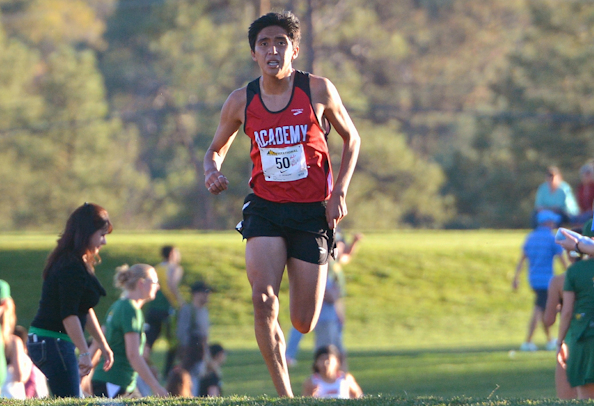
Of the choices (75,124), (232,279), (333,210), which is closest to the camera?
(333,210)

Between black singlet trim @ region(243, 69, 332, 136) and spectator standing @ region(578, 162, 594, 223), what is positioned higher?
black singlet trim @ region(243, 69, 332, 136)

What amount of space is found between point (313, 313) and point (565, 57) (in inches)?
1412

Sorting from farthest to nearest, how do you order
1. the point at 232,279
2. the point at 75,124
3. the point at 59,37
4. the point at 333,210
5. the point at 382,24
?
the point at 59,37 → the point at 382,24 → the point at 75,124 → the point at 232,279 → the point at 333,210

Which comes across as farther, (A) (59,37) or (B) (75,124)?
(A) (59,37)

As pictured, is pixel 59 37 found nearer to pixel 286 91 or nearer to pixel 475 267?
pixel 475 267

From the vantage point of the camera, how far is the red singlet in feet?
18.0

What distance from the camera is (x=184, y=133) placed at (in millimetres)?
42375

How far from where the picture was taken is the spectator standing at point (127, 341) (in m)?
7.09

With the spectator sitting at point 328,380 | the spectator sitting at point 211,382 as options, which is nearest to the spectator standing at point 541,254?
the spectator sitting at point 328,380

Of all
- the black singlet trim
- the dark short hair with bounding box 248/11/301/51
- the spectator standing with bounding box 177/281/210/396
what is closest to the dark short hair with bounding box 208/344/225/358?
the spectator standing with bounding box 177/281/210/396

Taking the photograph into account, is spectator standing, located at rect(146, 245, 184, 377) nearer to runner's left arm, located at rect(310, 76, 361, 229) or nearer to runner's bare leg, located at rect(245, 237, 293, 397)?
runner's bare leg, located at rect(245, 237, 293, 397)

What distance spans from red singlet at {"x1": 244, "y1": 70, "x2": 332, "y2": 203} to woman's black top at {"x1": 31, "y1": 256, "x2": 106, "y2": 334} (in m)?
1.39

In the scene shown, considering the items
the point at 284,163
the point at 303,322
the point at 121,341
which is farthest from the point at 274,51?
the point at 121,341

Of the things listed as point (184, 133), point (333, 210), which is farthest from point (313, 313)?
point (184, 133)
